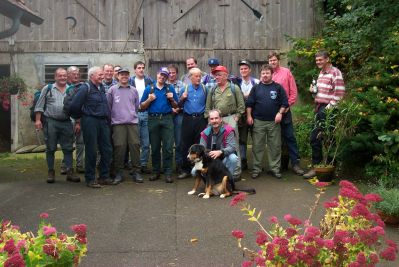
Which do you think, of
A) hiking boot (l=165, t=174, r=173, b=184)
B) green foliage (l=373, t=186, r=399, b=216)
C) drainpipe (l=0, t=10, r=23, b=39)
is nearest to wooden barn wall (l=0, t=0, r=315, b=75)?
drainpipe (l=0, t=10, r=23, b=39)

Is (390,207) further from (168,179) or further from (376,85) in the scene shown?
(168,179)

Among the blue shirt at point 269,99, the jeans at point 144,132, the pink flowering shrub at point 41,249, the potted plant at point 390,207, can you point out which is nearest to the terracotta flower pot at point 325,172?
the blue shirt at point 269,99

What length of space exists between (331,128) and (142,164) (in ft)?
11.3

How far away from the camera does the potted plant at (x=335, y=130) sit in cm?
834

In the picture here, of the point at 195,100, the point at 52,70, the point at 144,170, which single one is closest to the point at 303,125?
the point at 195,100

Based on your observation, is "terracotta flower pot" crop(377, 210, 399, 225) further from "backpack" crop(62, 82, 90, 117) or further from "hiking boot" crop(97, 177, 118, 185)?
"backpack" crop(62, 82, 90, 117)

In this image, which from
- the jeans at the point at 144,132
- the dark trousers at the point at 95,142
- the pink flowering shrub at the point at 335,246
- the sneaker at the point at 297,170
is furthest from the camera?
the jeans at the point at 144,132

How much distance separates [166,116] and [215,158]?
4.92ft

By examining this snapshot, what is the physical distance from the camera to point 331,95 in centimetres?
871

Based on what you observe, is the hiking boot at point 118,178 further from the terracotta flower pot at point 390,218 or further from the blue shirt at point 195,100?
the terracotta flower pot at point 390,218

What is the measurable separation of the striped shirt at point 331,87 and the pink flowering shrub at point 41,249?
607cm

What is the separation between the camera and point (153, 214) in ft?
22.7

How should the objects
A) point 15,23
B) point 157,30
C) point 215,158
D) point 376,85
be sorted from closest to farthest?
1. point 215,158
2. point 376,85
3. point 15,23
4. point 157,30

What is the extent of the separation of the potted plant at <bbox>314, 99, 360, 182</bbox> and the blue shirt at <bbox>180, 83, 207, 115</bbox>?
195cm
